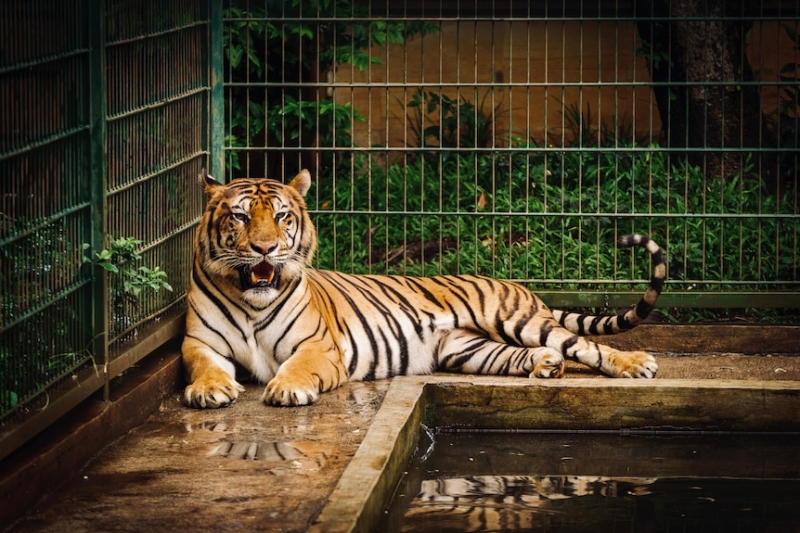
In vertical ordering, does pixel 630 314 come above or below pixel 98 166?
below

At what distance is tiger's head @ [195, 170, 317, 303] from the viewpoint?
20.8 ft

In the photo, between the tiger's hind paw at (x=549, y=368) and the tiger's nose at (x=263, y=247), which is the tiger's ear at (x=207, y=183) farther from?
the tiger's hind paw at (x=549, y=368)

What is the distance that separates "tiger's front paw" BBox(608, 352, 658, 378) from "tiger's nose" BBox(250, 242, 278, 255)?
71.7 inches

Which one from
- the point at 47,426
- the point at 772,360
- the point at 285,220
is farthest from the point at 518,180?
the point at 47,426

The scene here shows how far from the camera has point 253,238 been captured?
248 inches

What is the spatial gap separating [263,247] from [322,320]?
570mm

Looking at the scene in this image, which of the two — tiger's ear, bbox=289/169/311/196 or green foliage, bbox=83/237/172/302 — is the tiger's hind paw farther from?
green foliage, bbox=83/237/172/302

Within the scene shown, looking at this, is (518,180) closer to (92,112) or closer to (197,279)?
(197,279)

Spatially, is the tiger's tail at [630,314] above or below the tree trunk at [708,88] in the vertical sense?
below

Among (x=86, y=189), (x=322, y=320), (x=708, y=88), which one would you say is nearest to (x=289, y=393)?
(x=322, y=320)

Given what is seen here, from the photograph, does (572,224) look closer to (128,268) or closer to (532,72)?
(532,72)

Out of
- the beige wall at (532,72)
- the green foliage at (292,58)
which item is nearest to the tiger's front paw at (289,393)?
the green foliage at (292,58)

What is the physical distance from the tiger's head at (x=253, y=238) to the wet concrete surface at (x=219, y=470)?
53 cm

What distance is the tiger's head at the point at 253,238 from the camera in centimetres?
633
